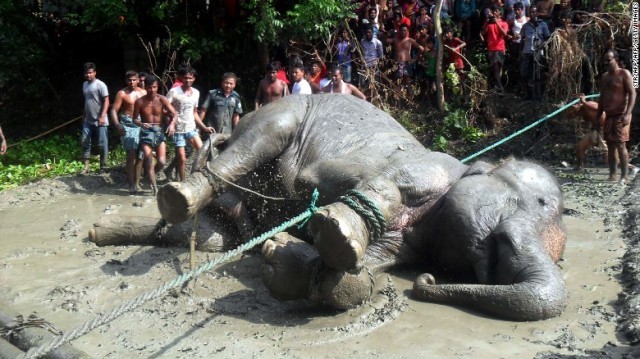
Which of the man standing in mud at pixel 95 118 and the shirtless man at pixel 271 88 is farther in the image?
the man standing in mud at pixel 95 118

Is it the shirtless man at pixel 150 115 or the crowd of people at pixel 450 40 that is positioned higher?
the crowd of people at pixel 450 40

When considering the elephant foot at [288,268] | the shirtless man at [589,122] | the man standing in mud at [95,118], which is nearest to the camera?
the elephant foot at [288,268]

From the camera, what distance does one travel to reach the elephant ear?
474 cm

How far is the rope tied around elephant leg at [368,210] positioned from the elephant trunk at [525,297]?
0.75 m

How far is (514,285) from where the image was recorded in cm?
479

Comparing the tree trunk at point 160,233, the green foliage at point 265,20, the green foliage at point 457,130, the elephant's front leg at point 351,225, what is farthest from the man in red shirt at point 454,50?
the elephant's front leg at point 351,225

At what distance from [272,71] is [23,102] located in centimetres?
738

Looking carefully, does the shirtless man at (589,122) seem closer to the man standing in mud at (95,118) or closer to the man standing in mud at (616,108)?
the man standing in mud at (616,108)

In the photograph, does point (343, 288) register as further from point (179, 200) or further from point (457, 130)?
point (457, 130)

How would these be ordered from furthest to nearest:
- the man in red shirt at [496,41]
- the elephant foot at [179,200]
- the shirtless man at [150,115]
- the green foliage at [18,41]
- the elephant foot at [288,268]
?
1. the green foliage at [18,41]
2. the man in red shirt at [496,41]
3. the shirtless man at [150,115]
4. the elephant foot at [179,200]
5. the elephant foot at [288,268]

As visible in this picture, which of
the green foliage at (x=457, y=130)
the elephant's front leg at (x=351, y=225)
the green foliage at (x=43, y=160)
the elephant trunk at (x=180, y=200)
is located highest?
Result: the elephant's front leg at (x=351, y=225)

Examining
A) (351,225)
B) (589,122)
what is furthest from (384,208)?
(589,122)

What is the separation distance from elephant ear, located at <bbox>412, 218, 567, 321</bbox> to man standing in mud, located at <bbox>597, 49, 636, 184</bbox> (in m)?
5.16

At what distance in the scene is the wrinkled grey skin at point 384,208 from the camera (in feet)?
15.5
